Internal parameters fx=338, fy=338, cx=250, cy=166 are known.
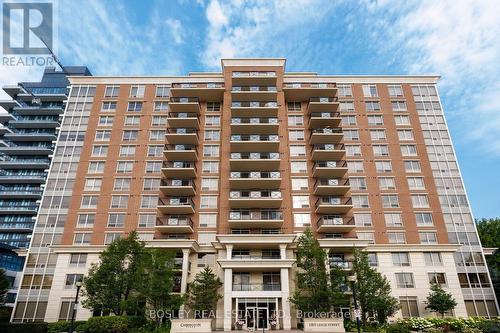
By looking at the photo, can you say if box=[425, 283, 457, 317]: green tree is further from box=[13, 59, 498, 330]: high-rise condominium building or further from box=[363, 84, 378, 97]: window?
box=[363, 84, 378, 97]: window

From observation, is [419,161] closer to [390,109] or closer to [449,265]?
[390,109]

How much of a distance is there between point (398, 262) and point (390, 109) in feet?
74.7

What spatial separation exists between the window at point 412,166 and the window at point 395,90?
38.1 ft

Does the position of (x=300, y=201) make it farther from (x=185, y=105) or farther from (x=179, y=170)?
(x=185, y=105)

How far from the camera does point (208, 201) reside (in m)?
45.0

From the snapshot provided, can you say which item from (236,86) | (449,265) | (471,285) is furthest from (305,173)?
(471,285)

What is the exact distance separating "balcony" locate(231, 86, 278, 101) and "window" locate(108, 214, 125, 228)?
2270 centimetres

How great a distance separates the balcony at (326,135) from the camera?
46844 mm

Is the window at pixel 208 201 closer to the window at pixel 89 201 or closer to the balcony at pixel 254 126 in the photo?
the balcony at pixel 254 126

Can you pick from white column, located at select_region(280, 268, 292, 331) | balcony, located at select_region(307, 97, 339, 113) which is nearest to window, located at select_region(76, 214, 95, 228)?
white column, located at select_region(280, 268, 292, 331)

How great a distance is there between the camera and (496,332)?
25.6 m

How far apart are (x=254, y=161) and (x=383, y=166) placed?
1823 cm

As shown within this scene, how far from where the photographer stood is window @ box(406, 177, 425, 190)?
150 ft

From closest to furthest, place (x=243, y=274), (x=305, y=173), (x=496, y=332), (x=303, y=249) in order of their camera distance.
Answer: (x=496, y=332) → (x=303, y=249) → (x=243, y=274) → (x=305, y=173)
